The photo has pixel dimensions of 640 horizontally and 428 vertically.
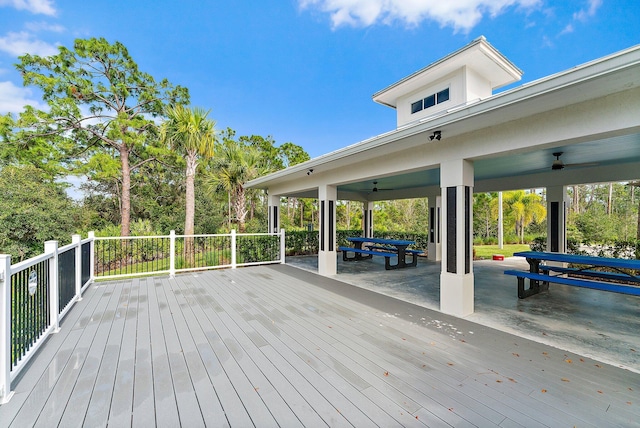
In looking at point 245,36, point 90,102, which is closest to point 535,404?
point 245,36

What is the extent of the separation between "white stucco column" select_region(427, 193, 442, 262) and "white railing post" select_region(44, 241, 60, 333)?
10052 millimetres

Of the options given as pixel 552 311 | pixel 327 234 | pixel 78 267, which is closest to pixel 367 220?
pixel 327 234

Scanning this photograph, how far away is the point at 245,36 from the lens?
1360cm

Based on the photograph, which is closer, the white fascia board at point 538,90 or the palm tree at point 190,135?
the white fascia board at point 538,90

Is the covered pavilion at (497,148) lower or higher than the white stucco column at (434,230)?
higher

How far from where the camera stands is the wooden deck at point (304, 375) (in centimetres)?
188

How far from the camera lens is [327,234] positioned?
7168 millimetres

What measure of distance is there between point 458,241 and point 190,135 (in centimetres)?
982

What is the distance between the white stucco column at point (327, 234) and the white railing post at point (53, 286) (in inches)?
203

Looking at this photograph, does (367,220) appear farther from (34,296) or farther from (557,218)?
(34,296)

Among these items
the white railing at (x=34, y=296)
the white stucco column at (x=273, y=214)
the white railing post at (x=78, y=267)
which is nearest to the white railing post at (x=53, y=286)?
the white railing at (x=34, y=296)

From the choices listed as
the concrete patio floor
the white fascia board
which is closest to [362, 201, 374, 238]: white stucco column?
the concrete patio floor

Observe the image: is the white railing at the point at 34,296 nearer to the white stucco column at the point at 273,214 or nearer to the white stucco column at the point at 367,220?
the white stucco column at the point at 273,214

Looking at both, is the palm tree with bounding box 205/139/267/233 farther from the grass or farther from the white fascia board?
the grass
